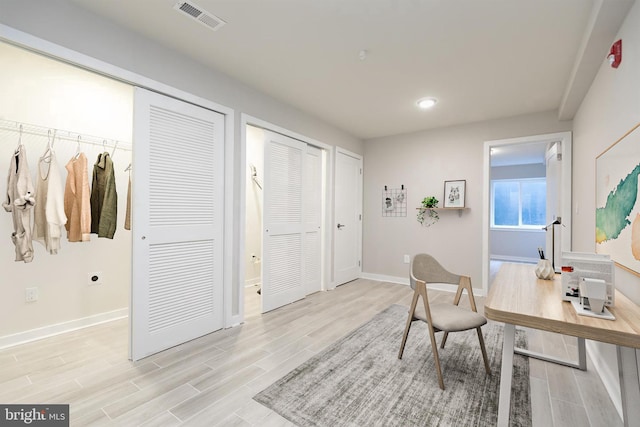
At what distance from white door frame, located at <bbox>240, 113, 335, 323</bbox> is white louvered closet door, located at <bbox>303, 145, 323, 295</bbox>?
91 millimetres

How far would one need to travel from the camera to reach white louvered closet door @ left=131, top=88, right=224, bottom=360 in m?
2.29

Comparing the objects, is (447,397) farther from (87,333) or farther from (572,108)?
(572,108)

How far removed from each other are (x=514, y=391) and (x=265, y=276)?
2.48 metres

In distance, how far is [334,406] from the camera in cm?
174

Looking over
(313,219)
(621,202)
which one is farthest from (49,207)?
(621,202)

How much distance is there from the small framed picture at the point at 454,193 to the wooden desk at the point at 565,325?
2753 mm

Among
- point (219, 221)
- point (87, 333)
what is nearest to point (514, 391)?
point (219, 221)

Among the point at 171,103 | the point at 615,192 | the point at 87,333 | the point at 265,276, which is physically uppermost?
the point at 171,103

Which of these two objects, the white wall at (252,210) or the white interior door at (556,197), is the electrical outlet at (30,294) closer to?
the white wall at (252,210)

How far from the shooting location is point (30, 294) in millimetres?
2637

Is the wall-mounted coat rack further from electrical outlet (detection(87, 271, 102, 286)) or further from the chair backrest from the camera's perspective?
the chair backrest

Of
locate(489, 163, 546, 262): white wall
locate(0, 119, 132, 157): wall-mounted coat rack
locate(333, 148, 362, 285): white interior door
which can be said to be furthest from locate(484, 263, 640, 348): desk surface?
A: locate(489, 163, 546, 262): white wall

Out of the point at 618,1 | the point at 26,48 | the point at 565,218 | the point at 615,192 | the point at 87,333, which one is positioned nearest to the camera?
the point at 618,1

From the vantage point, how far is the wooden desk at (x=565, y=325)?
1212 mm
